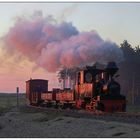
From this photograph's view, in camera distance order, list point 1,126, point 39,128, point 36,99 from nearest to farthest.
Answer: point 39,128, point 1,126, point 36,99

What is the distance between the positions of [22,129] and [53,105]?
19494 mm

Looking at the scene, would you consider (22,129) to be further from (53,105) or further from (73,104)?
(53,105)

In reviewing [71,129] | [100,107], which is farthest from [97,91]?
[71,129]

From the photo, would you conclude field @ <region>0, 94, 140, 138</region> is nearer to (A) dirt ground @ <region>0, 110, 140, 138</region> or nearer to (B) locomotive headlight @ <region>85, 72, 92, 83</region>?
(A) dirt ground @ <region>0, 110, 140, 138</region>

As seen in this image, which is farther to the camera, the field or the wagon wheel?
the wagon wheel

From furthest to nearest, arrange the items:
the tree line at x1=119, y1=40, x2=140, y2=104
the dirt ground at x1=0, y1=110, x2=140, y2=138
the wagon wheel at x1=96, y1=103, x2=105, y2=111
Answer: the tree line at x1=119, y1=40, x2=140, y2=104
the wagon wheel at x1=96, y1=103, x2=105, y2=111
the dirt ground at x1=0, y1=110, x2=140, y2=138

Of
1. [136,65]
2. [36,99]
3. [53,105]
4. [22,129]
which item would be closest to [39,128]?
[22,129]

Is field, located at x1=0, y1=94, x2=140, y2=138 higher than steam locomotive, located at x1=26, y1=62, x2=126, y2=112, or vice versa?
steam locomotive, located at x1=26, y1=62, x2=126, y2=112

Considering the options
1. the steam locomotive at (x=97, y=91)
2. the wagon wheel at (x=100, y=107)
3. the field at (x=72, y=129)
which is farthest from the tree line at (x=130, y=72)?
the field at (x=72, y=129)

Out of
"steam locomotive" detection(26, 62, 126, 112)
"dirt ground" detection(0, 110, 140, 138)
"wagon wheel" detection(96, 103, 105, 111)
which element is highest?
"steam locomotive" detection(26, 62, 126, 112)

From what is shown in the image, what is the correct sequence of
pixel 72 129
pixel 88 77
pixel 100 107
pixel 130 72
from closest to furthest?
pixel 72 129 → pixel 100 107 → pixel 88 77 → pixel 130 72

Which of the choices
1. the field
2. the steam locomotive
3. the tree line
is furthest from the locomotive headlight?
the tree line

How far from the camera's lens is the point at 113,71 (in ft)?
103

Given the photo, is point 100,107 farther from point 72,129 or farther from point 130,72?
point 130,72
